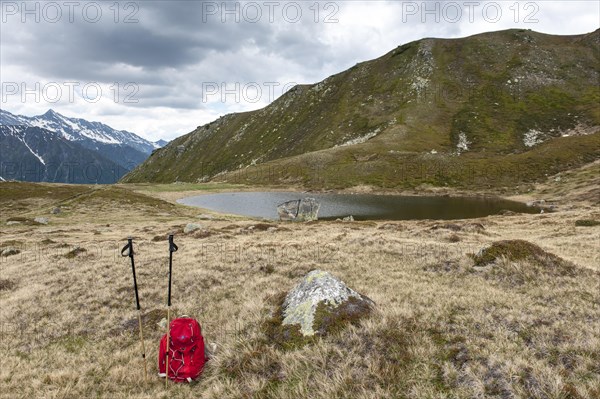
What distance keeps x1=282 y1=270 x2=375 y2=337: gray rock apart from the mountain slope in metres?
107

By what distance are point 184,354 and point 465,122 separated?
16420 centimetres

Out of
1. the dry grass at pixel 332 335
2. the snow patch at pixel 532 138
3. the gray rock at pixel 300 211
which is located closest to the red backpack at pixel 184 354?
the dry grass at pixel 332 335

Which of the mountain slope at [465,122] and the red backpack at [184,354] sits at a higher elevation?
the mountain slope at [465,122]

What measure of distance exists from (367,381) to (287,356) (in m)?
2.29

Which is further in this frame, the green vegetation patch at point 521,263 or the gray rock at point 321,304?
the green vegetation patch at point 521,263

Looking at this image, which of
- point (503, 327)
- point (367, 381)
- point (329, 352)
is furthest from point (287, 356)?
point (503, 327)

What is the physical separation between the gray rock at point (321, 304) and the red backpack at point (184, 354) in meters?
2.71

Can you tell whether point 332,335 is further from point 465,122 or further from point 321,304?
point 465,122

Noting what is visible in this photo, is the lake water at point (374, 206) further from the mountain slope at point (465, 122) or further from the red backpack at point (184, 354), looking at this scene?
the red backpack at point (184, 354)

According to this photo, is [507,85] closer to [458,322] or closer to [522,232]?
[522,232]

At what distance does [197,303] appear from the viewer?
51.0ft

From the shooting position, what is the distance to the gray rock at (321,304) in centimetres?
1077

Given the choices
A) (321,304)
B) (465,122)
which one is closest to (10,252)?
(321,304)

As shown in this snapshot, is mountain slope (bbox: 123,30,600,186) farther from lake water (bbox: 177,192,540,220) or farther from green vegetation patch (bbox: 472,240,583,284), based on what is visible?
green vegetation patch (bbox: 472,240,583,284)
